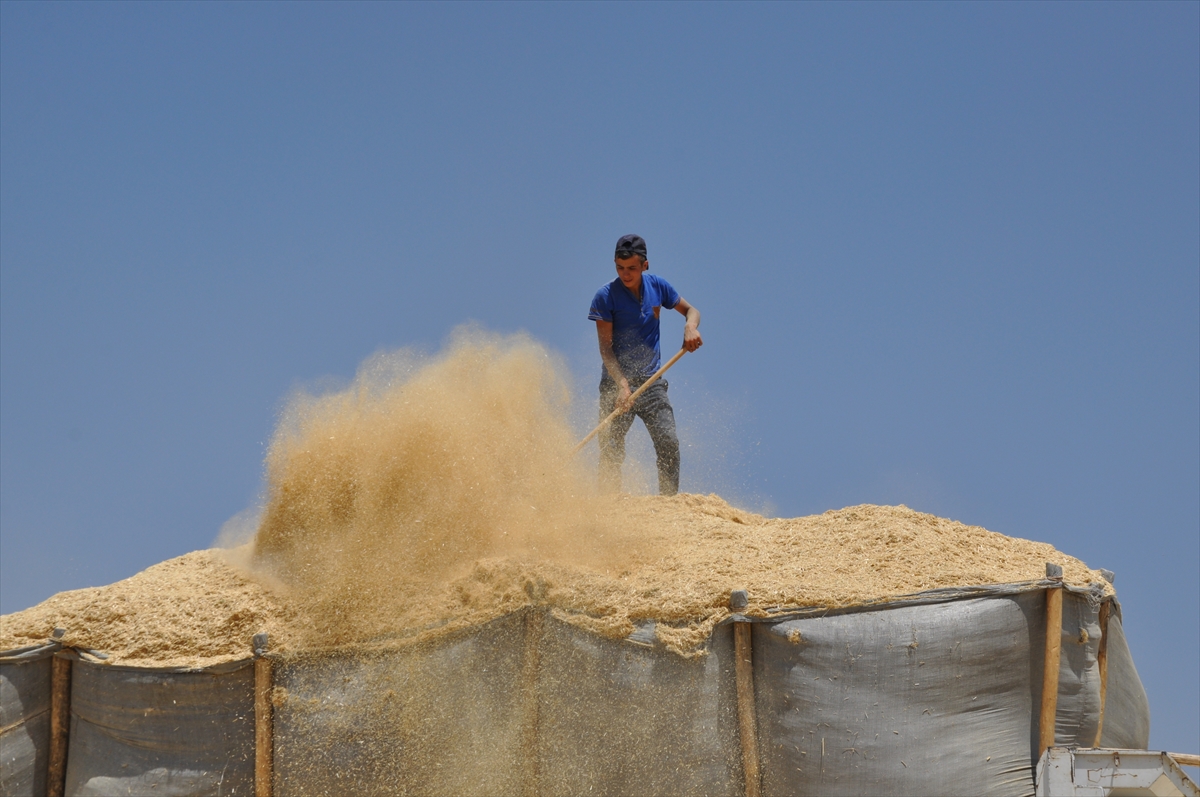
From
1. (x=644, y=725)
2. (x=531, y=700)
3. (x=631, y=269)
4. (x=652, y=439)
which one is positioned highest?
(x=631, y=269)

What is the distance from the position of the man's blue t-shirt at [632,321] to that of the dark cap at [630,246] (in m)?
0.21

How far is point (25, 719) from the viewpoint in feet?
15.1

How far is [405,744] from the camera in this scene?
4219mm

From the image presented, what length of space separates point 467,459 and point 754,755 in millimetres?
2084

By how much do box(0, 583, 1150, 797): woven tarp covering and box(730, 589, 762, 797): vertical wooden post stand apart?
0.03m

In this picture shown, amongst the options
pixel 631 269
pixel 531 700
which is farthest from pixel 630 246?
pixel 531 700

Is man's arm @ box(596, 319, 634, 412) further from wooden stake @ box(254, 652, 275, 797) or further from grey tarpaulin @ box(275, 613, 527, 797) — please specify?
wooden stake @ box(254, 652, 275, 797)

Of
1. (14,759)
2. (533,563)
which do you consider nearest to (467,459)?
(533,563)

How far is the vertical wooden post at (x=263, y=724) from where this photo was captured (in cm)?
427

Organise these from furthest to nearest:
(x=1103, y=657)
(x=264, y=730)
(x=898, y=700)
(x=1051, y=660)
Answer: (x=1103, y=657)
(x=264, y=730)
(x=1051, y=660)
(x=898, y=700)

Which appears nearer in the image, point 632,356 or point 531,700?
point 531,700

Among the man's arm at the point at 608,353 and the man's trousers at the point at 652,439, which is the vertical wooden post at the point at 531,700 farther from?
the man's arm at the point at 608,353

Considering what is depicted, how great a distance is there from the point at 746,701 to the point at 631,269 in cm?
316

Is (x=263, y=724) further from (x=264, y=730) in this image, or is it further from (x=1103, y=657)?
(x=1103, y=657)
